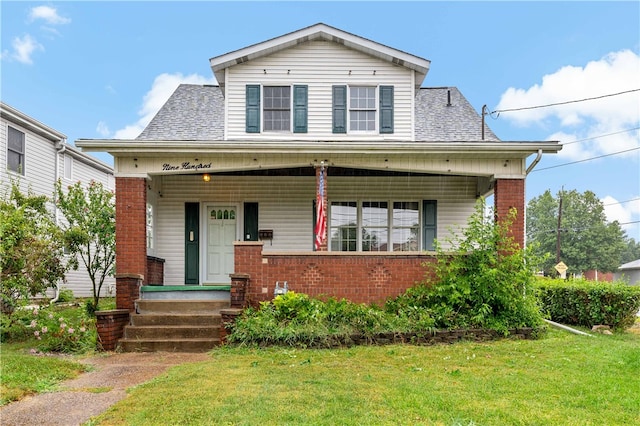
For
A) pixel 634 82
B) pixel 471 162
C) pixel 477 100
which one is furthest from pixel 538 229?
pixel 471 162

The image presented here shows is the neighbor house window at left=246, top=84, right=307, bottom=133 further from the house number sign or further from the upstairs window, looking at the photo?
the house number sign

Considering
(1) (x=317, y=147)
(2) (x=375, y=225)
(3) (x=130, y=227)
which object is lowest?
(3) (x=130, y=227)

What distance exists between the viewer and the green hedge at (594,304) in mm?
9766

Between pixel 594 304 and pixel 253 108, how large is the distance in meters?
8.91

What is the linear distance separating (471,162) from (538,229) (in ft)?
207

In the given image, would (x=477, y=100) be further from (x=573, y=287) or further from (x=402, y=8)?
(x=573, y=287)

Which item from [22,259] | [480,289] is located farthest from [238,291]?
[480,289]

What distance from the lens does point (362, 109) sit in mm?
11094

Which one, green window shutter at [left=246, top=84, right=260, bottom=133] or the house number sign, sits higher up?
green window shutter at [left=246, top=84, right=260, bottom=133]

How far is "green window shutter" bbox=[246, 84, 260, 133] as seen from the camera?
10859 millimetres

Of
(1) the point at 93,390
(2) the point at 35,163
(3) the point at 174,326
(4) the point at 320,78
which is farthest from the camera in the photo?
(2) the point at 35,163

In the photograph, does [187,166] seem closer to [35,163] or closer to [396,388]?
[396,388]

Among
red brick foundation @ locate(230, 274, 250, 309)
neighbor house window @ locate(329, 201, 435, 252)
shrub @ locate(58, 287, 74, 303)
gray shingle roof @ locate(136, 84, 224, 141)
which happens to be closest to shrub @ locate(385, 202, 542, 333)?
red brick foundation @ locate(230, 274, 250, 309)

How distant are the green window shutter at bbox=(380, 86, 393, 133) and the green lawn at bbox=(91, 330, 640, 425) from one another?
5.60m
